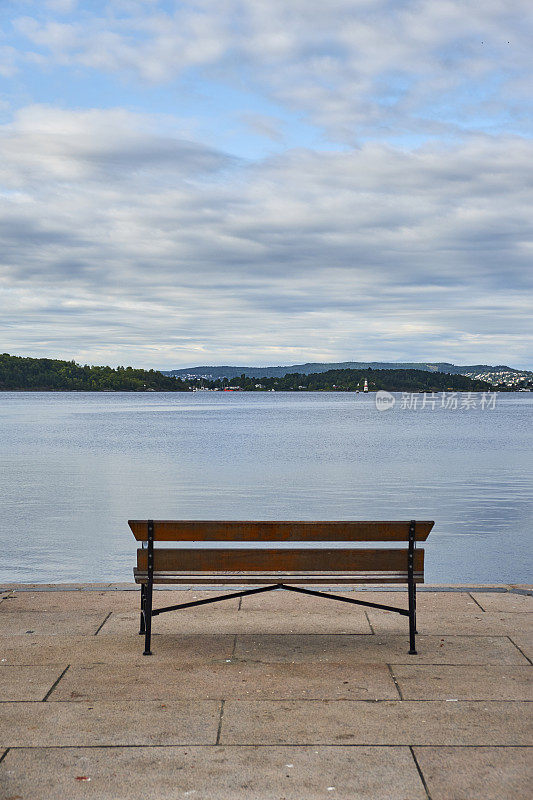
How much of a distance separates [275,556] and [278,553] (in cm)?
4

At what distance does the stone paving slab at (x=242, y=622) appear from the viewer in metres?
6.65

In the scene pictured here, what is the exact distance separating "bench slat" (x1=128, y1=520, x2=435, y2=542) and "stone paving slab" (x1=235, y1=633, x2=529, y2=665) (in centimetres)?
83

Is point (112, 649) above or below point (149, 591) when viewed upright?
below

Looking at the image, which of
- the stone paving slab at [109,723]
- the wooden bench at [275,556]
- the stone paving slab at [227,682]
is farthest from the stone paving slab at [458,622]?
the stone paving slab at [109,723]

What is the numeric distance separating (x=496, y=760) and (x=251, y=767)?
1.25 m

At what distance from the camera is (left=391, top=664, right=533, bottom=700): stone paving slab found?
5.20 m

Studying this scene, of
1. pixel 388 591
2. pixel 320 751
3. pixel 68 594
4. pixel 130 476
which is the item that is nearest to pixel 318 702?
pixel 320 751

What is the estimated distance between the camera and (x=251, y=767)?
13.7ft

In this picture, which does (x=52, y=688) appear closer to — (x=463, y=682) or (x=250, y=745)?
(x=250, y=745)

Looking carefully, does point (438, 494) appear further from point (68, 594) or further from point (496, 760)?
point (496, 760)

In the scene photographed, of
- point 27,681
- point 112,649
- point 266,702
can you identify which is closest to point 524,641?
point 266,702

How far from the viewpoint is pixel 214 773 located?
13.5ft

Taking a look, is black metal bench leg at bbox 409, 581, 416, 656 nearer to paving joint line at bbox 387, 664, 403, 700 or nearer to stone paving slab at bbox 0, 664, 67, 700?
paving joint line at bbox 387, 664, 403, 700

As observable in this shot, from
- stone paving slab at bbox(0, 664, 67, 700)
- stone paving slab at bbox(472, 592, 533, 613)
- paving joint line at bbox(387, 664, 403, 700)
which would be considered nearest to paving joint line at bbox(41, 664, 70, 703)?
stone paving slab at bbox(0, 664, 67, 700)
